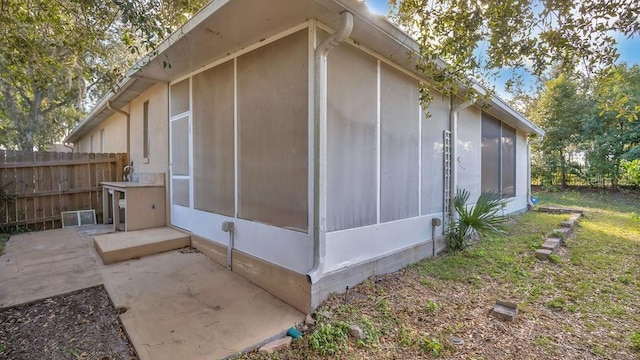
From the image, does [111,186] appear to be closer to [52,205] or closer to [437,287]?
[52,205]

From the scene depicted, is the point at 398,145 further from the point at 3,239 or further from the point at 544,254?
the point at 3,239

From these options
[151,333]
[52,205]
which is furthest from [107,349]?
[52,205]

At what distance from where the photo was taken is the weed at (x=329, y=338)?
93.6 inches

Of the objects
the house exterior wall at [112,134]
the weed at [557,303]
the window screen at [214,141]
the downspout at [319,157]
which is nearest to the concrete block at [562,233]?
the weed at [557,303]

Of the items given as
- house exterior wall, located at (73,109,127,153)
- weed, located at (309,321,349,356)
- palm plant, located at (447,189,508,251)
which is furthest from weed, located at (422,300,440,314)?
house exterior wall, located at (73,109,127,153)

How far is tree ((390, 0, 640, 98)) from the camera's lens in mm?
2486

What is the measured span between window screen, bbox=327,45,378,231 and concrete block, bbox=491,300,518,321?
5.05ft

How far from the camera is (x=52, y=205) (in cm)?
642

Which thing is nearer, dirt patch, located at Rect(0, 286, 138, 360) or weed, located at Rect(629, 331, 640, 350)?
dirt patch, located at Rect(0, 286, 138, 360)

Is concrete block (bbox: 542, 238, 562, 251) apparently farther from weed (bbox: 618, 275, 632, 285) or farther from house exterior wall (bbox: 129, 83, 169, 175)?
house exterior wall (bbox: 129, 83, 169, 175)

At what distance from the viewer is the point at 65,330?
100 inches

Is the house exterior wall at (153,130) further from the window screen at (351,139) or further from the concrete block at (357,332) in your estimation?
the concrete block at (357,332)

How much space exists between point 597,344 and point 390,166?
2.60m

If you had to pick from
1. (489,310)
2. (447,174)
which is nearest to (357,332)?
(489,310)
